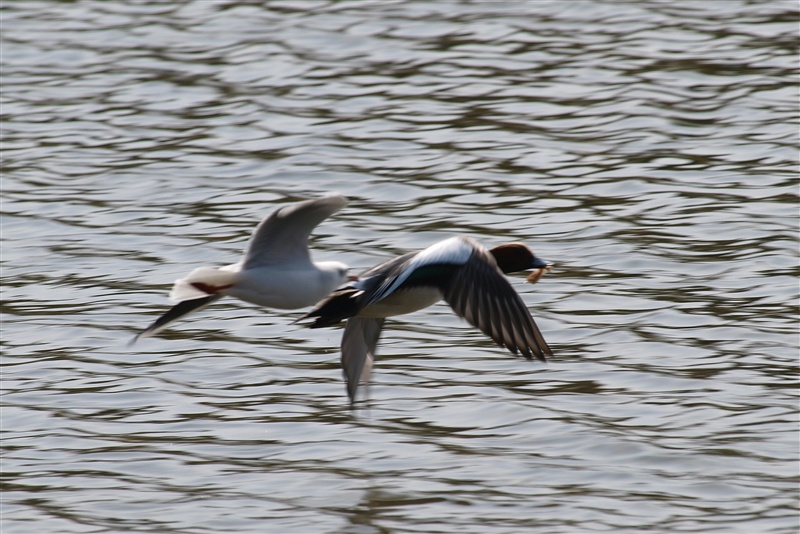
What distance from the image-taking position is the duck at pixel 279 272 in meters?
6.92

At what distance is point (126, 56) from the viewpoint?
53.6 ft

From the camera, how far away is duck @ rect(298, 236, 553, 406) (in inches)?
279

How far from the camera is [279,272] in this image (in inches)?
277


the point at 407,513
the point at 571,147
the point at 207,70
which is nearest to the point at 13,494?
the point at 407,513

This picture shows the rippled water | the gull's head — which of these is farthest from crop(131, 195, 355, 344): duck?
the gull's head

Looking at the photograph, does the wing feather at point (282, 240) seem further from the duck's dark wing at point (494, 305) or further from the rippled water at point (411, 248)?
the rippled water at point (411, 248)

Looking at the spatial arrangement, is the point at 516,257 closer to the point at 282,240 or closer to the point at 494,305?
the point at 494,305

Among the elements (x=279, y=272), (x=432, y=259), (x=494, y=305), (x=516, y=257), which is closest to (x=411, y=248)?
(x=516, y=257)

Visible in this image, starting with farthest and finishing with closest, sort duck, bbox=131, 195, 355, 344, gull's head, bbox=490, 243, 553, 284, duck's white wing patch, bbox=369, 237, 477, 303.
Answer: gull's head, bbox=490, 243, 553, 284
duck's white wing patch, bbox=369, 237, 477, 303
duck, bbox=131, 195, 355, 344

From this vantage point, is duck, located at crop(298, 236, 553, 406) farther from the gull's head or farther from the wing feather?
the gull's head

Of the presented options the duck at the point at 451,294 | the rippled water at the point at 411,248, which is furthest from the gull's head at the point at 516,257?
the duck at the point at 451,294

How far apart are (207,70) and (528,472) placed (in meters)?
9.44

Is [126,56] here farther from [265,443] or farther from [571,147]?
[265,443]

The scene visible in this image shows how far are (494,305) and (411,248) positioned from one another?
3.40 meters
